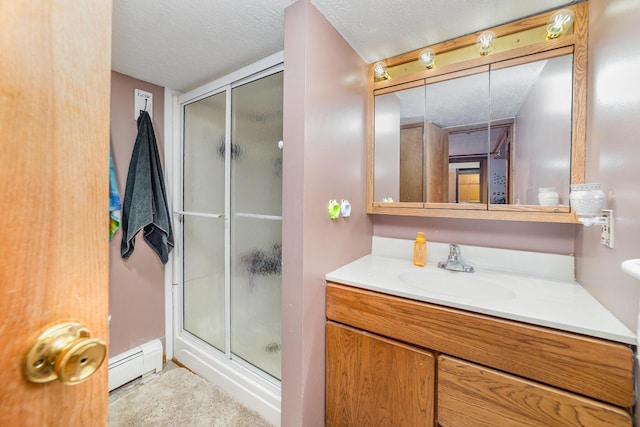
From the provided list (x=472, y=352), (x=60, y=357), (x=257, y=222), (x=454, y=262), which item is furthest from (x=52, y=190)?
(x=454, y=262)

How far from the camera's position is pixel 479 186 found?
1428mm

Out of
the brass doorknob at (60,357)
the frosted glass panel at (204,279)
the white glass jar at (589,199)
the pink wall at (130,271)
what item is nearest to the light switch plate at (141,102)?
the pink wall at (130,271)

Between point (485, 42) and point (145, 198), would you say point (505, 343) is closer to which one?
point (485, 42)

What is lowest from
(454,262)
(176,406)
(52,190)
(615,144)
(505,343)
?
(176,406)

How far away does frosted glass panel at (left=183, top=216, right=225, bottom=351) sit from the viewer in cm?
196

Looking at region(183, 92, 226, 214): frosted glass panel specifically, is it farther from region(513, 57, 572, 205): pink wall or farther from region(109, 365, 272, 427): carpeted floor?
region(513, 57, 572, 205): pink wall

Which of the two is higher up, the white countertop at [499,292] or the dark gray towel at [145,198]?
the dark gray towel at [145,198]

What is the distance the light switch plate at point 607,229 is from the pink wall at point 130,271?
2516 millimetres

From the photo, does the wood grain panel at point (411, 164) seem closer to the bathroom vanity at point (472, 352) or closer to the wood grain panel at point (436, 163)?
the wood grain panel at point (436, 163)

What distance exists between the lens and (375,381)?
120cm

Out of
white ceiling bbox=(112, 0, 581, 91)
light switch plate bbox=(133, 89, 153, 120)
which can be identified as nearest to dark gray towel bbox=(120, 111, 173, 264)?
light switch plate bbox=(133, 89, 153, 120)

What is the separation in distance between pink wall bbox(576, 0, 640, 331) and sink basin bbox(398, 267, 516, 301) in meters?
0.34

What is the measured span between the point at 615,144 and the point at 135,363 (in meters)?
2.78

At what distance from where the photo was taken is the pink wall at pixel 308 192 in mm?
1183
